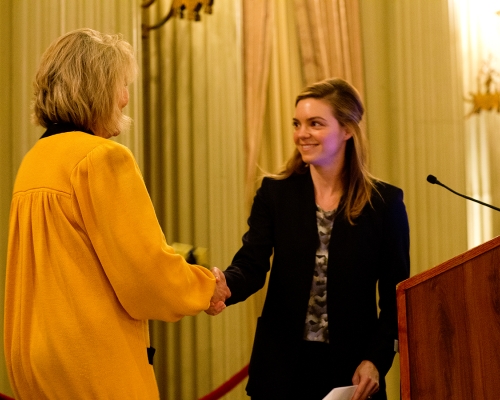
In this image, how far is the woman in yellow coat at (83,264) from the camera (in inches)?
76.8

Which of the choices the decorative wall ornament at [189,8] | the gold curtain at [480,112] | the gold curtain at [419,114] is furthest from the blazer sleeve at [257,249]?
the gold curtain at [480,112]

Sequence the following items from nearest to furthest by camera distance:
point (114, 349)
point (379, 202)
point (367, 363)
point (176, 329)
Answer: point (114, 349) → point (367, 363) → point (379, 202) → point (176, 329)

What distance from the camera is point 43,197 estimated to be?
199cm

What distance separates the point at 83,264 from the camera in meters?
1.98

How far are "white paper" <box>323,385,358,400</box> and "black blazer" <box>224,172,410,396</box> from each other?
0.80 feet

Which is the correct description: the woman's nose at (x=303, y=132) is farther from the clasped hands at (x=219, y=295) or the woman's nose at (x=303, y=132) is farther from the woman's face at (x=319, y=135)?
the clasped hands at (x=219, y=295)

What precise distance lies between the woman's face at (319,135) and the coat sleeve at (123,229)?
1.15m

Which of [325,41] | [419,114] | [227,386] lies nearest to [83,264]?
[227,386]

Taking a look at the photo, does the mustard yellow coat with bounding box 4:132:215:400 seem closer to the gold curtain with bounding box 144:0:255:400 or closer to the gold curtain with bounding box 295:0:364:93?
the gold curtain with bounding box 144:0:255:400

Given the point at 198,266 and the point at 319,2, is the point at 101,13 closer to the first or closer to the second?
the point at 319,2

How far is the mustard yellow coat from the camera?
1.95 meters

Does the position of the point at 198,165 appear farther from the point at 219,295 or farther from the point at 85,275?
the point at 85,275

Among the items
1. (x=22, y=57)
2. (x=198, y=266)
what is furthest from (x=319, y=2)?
(x=198, y=266)

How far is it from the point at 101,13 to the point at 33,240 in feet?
8.72
